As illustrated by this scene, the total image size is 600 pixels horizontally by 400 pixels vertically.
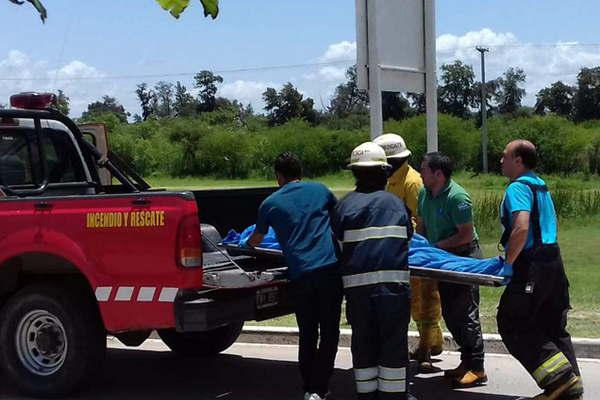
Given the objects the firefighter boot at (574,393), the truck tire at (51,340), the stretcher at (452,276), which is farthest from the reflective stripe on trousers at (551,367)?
the truck tire at (51,340)

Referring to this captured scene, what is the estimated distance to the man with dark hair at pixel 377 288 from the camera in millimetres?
5523

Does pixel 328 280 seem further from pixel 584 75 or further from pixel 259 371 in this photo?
pixel 584 75

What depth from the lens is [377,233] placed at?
→ 219 inches

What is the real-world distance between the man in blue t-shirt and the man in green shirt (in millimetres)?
1018

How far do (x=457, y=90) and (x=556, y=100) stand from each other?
15840 millimetres

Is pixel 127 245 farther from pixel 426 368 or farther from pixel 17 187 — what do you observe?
pixel 426 368

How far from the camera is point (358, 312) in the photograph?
559cm

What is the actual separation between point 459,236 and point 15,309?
A: 328 cm

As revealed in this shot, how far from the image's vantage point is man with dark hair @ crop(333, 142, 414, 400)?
217 inches

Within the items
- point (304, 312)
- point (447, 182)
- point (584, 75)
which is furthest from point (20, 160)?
point (584, 75)

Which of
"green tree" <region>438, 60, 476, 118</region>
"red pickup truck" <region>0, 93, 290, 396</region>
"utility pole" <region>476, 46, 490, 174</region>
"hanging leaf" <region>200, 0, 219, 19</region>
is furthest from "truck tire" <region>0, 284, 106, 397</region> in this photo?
"green tree" <region>438, 60, 476, 118</region>

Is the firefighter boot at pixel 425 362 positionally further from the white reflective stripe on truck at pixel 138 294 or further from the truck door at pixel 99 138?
the truck door at pixel 99 138

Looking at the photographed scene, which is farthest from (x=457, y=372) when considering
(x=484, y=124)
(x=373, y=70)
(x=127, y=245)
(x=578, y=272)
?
(x=484, y=124)

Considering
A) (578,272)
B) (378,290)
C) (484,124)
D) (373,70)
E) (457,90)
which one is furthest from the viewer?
(457,90)
